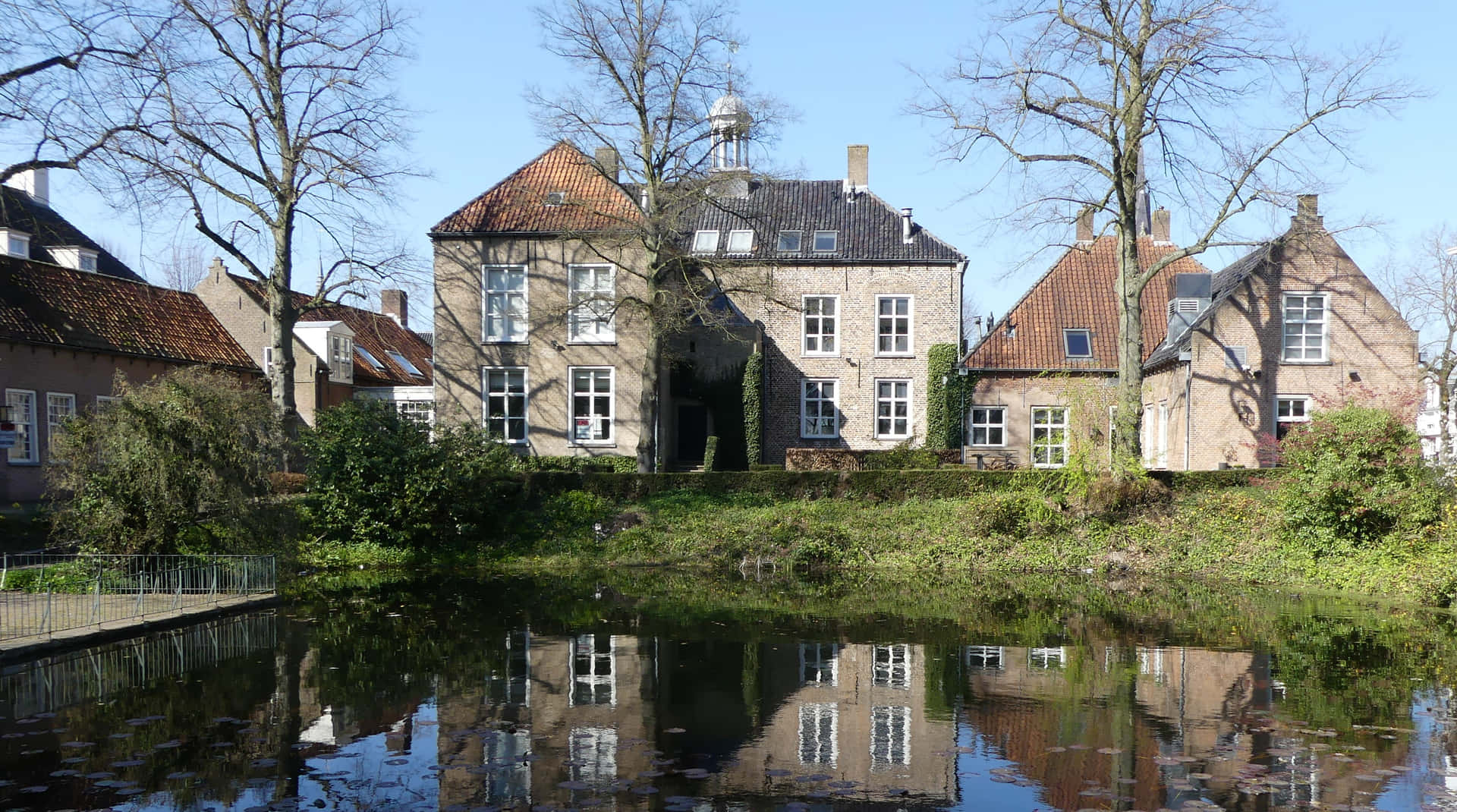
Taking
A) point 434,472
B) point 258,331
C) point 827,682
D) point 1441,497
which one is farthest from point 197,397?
point 258,331

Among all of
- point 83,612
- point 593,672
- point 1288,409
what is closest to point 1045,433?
point 1288,409

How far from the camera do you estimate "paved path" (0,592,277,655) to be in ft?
38.5

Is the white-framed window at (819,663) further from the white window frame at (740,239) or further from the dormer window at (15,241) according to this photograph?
the dormer window at (15,241)

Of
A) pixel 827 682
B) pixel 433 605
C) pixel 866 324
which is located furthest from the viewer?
pixel 866 324

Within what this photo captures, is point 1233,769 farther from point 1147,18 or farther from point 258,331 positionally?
point 258,331

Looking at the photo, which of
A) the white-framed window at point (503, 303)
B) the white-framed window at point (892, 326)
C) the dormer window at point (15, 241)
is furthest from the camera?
the white-framed window at point (892, 326)

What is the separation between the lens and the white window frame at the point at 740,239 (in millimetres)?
34844

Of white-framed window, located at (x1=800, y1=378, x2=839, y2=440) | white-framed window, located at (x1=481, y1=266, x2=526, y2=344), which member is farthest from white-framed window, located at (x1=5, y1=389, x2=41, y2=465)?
white-framed window, located at (x1=800, y1=378, x2=839, y2=440)

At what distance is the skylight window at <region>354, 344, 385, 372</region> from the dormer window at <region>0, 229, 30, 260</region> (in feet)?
34.7

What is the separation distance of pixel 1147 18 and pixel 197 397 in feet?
64.7

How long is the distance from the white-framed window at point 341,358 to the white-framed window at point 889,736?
31.8 m

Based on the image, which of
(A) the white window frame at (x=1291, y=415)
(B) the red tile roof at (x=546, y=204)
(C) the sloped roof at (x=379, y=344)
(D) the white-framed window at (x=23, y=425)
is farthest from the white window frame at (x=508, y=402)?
(A) the white window frame at (x=1291, y=415)

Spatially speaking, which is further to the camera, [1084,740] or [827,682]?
[827,682]

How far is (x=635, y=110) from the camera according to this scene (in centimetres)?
2652
